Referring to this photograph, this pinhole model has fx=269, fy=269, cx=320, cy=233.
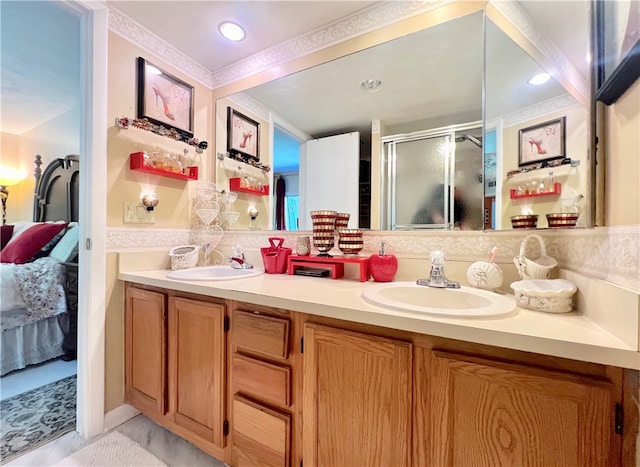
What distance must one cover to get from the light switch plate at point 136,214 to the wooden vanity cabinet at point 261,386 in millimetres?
960

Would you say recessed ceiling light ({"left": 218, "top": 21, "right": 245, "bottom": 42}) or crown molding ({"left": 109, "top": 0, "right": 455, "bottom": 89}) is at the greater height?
recessed ceiling light ({"left": 218, "top": 21, "right": 245, "bottom": 42})

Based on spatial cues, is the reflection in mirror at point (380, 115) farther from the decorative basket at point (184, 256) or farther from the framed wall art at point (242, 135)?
the decorative basket at point (184, 256)

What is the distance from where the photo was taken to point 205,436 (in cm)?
116

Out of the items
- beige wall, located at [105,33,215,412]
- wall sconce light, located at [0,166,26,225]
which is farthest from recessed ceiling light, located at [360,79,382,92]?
wall sconce light, located at [0,166,26,225]

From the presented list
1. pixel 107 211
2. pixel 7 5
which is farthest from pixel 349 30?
pixel 7 5

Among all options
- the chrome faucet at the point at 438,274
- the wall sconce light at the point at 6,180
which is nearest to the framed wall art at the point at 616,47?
the chrome faucet at the point at 438,274

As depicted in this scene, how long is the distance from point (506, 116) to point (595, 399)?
103cm

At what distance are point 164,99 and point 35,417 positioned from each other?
79.3 inches

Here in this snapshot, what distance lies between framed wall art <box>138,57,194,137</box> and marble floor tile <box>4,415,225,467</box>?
5.80 ft

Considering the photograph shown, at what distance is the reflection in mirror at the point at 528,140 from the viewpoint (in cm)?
87

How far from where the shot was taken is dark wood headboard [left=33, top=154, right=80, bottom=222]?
2.73 m

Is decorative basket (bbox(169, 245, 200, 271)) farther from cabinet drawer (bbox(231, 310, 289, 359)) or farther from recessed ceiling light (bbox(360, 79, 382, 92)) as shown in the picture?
recessed ceiling light (bbox(360, 79, 382, 92))

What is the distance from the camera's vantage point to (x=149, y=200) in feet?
5.36

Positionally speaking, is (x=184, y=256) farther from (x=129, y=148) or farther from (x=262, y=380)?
(x=262, y=380)
